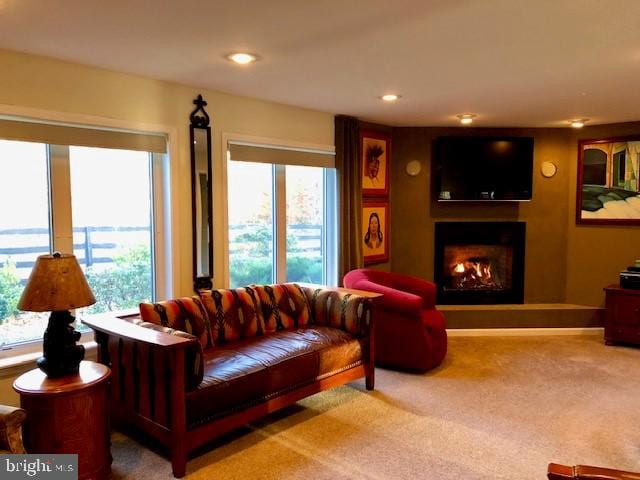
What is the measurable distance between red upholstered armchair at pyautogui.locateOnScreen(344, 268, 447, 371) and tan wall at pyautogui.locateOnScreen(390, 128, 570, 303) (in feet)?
4.53

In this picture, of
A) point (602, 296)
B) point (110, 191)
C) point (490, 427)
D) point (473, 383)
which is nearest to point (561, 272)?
point (602, 296)

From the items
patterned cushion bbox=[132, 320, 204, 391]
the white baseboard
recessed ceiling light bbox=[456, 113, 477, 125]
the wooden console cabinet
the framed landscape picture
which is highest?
recessed ceiling light bbox=[456, 113, 477, 125]

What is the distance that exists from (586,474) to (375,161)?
14.0ft

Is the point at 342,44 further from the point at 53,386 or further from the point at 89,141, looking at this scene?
the point at 53,386

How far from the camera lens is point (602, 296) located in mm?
5426

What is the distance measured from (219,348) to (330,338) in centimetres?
77

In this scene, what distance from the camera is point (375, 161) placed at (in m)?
5.21

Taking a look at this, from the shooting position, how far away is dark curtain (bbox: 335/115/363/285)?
4766 mm

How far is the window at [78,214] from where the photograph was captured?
9.67ft

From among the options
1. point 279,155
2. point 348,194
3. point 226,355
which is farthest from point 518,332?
point 226,355

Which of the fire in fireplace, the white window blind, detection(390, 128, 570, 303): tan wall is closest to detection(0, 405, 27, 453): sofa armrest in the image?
the white window blind

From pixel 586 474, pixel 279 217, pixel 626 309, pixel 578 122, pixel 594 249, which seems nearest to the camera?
pixel 586 474

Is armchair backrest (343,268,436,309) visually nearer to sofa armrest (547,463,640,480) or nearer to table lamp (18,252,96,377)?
table lamp (18,252,96,377)

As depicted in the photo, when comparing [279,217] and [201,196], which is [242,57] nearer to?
[201,196]
